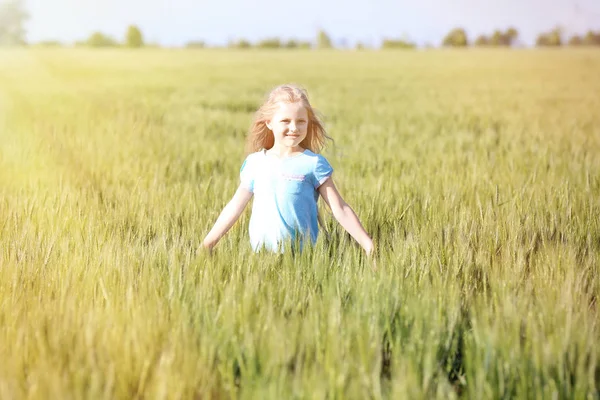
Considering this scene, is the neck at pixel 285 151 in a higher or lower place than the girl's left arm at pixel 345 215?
higher

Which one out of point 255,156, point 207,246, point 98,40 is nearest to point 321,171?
point 255,156


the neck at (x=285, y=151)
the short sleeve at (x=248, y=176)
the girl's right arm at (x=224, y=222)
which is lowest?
the girl's right arm at (x=224, y=222)

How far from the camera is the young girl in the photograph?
76.4 inches

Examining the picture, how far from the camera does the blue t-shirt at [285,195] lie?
194 centimetres

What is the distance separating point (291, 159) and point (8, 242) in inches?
34.6

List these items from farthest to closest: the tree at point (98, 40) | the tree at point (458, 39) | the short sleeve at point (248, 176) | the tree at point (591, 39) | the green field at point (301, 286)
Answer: the tree at point (98, 40) < the tree at point (458, 39) < the tree at point (591, 39) < the short sleeve at point (248, 176) < the green field at point (301, 286)

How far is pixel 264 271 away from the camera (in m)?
1.79

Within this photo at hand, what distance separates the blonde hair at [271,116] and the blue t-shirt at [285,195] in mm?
89

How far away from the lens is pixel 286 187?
1.94m

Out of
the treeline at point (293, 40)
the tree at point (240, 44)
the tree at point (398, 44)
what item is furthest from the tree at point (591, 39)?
the tree at point (240, 44)

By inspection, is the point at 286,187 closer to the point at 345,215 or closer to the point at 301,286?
the point at 345,215

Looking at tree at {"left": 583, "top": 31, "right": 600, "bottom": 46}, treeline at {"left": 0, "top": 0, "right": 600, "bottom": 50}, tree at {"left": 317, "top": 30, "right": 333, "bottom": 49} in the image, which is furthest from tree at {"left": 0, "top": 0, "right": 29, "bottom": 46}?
tree at {"left": 317, "top": 30, "right": 333, "bottom": 49}

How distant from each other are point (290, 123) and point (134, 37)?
42393 mm

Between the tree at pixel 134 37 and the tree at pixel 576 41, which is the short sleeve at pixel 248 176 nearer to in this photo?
the tree at pixel 576 41
